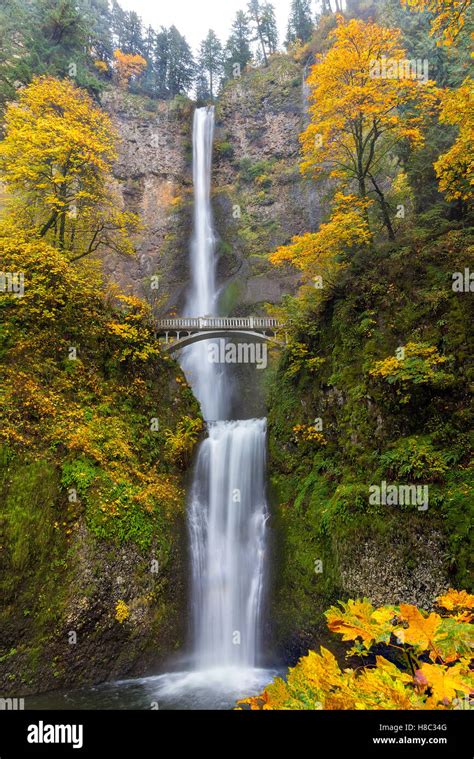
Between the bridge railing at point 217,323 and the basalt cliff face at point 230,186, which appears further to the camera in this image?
the basalt cliff face at point 230,186

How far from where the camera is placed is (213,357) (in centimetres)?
2825

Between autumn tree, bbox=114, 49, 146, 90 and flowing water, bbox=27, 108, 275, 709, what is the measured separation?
141 ft

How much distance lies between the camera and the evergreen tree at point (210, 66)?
46.3 metres

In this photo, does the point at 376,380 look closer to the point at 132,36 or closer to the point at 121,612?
the point at 121,612

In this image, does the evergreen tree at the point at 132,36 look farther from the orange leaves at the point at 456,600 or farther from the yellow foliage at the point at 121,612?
the orange leaves at the point at 456,600

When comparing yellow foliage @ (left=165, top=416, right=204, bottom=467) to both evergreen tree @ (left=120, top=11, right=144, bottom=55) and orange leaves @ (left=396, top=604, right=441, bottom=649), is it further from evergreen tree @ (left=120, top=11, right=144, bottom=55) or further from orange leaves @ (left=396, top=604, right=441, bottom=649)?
evergreen tree @ (left=120, top=11, right=144, bottom=55)

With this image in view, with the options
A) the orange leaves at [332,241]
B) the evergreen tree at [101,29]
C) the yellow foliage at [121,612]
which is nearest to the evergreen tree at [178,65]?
the evergreen tree at [101,29]

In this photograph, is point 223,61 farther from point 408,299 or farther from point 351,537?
point 351,537

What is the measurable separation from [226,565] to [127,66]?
163 feet

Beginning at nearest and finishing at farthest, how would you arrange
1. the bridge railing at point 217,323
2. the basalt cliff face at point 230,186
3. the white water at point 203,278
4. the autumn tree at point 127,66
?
the bridge railing at point 217,323 → the white water at point 203,278 → the basalt cliff face at point 230,186 → the autumn tree at point 127,66

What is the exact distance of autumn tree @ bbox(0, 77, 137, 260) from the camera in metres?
13.3

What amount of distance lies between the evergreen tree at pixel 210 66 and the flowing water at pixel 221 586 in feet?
154

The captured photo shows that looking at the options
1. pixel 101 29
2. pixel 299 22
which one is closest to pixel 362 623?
pixel 101 29
